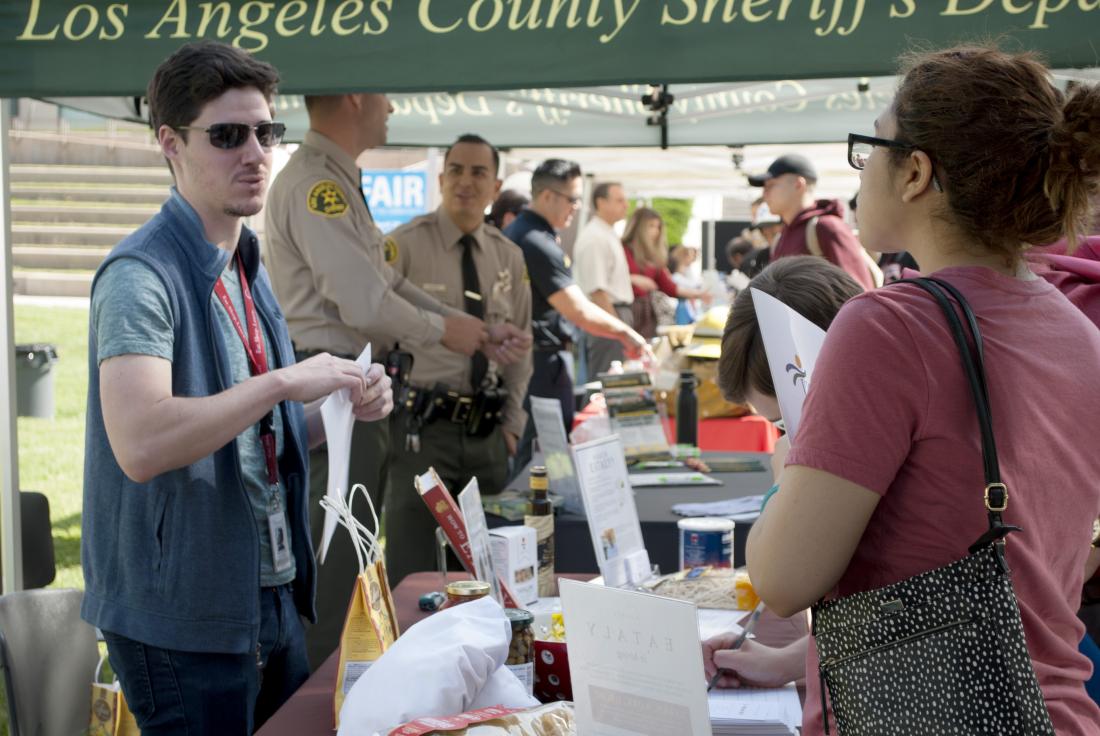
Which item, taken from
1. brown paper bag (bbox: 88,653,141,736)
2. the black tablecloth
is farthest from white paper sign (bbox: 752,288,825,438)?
brown paper bag (bbox: 88,653,141,736)

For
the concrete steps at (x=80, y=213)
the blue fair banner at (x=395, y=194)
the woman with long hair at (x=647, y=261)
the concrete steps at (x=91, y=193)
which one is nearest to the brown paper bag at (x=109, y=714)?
the blue fair banner at (x=395, y=194)

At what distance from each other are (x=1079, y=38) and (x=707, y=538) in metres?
1.32

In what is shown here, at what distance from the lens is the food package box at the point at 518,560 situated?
7.04ft

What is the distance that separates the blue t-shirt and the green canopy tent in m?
0.93

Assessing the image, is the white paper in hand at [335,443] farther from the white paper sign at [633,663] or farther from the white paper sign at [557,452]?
the white paper sign at [557,452]

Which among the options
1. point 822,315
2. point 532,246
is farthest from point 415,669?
point 532,246

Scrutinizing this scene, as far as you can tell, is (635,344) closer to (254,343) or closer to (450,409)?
(450,409)

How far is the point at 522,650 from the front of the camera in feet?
5.35

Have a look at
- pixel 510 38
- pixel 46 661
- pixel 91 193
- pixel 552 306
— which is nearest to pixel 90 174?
pixel 91 193

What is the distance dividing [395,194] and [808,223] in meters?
3.44

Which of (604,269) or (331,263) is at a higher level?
(604,269)

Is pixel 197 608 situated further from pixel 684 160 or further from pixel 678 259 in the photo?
pixel 678 259

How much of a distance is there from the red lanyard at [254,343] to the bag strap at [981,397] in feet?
3.90

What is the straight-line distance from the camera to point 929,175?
1.13 m
